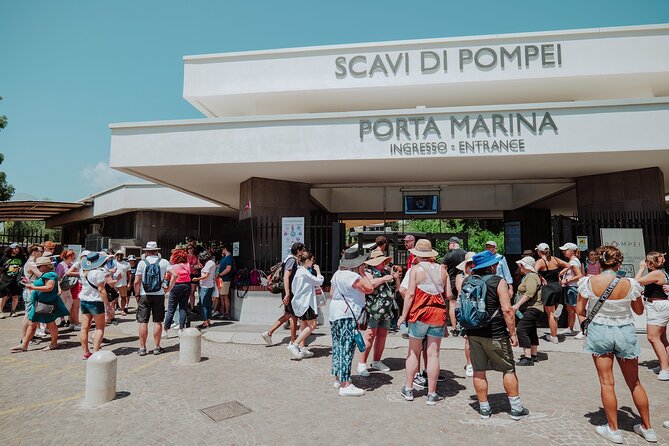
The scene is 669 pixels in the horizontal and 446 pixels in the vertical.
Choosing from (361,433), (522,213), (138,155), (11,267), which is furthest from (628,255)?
(11,267)

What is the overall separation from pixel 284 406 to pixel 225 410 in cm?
64

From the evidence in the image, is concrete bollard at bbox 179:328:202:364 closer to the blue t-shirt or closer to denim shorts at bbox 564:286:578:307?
the blue t-shirt

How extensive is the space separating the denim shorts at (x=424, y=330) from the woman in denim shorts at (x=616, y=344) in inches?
55.4

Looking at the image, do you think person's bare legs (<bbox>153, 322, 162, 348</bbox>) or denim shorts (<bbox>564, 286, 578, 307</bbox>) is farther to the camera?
denim shorts (<bbox>564, 286, 578, 307</bbox>)

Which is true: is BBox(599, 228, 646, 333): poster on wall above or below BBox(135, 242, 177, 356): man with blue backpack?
above

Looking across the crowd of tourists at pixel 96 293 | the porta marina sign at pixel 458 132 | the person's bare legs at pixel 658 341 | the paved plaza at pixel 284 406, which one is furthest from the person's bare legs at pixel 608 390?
the porta marina sign at pixel 458 132

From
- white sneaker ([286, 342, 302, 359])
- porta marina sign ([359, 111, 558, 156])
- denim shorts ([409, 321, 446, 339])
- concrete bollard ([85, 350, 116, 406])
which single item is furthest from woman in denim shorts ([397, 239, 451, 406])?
porta marina sign ([359, 111, 558, 156])

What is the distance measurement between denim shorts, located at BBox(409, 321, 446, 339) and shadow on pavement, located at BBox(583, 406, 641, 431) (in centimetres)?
166

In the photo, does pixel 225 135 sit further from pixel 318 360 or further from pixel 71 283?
pixel 318 360

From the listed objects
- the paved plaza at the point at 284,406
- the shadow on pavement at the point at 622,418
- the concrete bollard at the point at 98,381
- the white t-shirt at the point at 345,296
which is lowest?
the paved plaza at the point at 284,406

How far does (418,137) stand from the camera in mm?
9164

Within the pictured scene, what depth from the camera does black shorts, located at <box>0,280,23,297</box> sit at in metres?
10.7

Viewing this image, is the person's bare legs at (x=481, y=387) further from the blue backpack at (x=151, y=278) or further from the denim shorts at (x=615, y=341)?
the blue backpack at (x=151, y=278)

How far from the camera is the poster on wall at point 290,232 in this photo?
33.8 feet
